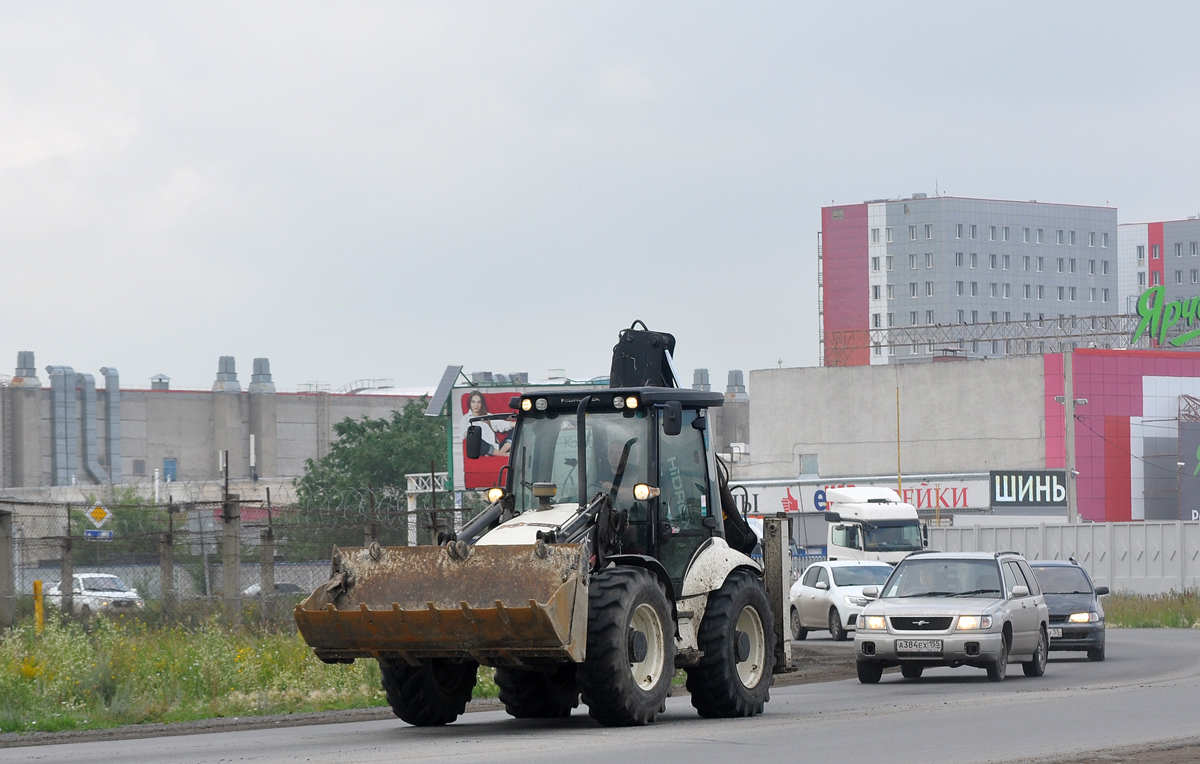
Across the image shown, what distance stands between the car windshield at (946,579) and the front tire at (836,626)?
36.0ft

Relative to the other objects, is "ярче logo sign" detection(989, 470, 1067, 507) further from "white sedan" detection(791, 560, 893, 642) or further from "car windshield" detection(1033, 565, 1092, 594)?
"car windshield" detection(1033, 565, 1092, 594)

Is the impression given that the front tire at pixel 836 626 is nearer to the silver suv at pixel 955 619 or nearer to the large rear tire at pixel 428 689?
the silver suv at pixel 955 619

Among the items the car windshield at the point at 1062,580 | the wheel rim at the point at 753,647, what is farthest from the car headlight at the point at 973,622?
the car windshield at the point at 1062,580

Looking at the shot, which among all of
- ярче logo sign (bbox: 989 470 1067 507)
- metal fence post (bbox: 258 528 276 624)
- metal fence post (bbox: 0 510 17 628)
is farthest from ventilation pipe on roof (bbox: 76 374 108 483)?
metal fence post (bbox: 0 510 17 628)

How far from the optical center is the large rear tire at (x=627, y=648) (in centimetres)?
1273

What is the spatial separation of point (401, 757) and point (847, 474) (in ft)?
295

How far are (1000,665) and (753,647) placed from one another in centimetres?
628

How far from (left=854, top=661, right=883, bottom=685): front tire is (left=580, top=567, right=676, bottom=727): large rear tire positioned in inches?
309

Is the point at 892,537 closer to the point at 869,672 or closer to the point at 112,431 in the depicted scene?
the point at 869,672

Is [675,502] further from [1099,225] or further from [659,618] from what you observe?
[1099,225]

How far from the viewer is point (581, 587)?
12.6 metres

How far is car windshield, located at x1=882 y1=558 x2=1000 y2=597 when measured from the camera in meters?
21.3

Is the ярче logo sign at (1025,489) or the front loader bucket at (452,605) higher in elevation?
the front loader bucket at (452,605)

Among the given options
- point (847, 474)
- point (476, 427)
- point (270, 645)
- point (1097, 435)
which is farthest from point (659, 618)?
point (847, 474)
